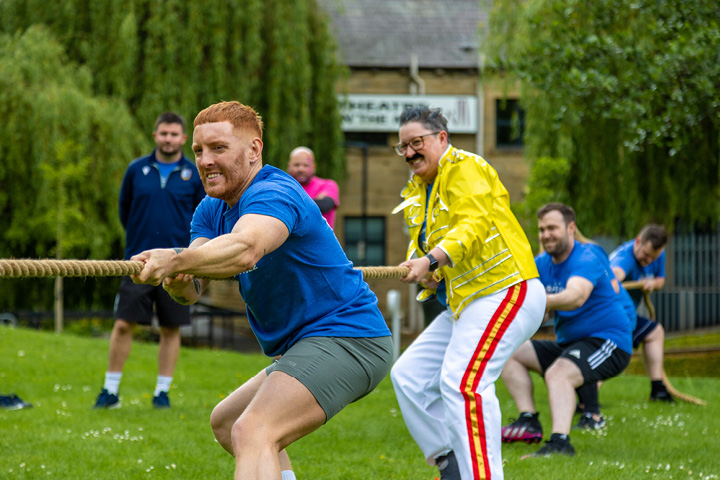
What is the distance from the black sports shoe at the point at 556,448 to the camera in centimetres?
591

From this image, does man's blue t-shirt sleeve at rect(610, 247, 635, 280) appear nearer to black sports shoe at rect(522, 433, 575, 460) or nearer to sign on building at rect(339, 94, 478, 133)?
black sports shoe at rect(522, 433, 575, 460)

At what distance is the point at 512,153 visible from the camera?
26.3 m

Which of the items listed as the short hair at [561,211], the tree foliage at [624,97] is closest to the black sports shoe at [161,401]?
the short hair at [561,211]

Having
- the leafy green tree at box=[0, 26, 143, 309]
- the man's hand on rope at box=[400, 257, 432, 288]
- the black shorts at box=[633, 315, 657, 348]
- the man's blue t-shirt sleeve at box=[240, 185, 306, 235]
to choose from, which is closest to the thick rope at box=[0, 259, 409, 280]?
the man's blue t-shirt sleeve at box=[240, 185, 306, 235]

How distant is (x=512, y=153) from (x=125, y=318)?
20.3 m

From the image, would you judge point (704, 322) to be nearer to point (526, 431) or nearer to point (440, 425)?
point (526, 431)

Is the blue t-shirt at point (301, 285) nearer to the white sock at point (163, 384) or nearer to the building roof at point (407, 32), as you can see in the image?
the white sock at point (163, 384)

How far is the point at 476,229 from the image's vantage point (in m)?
4.68

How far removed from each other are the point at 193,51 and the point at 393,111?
811 centimetres

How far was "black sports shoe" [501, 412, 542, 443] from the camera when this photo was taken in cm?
648

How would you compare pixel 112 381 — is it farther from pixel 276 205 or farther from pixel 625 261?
pixel 625 261

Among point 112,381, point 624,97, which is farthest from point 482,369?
point 624,97

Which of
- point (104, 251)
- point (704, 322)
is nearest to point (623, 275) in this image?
point (104, 251)

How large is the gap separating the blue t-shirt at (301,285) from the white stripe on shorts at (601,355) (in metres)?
3.19
